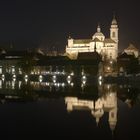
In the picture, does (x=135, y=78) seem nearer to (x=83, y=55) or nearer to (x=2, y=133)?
(x=83, y=55)

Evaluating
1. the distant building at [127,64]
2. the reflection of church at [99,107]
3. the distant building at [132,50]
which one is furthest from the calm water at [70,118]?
the distant building at [132,50]

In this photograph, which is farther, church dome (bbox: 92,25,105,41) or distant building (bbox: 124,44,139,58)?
distant building (bbox: 124,44,139,58)

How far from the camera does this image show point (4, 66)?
64.0m

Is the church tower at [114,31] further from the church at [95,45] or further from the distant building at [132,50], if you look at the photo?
the distant building at [132,50]

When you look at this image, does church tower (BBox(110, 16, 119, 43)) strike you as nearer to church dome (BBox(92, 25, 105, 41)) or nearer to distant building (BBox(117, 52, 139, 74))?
church dome (BBox(92, 25, 105, 41))

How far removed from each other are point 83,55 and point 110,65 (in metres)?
5.16

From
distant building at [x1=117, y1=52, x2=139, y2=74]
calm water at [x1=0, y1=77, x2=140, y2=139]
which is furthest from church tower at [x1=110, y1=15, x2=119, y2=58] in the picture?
calm water at [x1=0, y1=77, x2=140, y2=139]

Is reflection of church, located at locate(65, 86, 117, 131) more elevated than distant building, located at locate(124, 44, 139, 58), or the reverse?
distant building, located at locate(124, 44, 139, 58)

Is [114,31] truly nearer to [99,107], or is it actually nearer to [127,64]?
[127,64]

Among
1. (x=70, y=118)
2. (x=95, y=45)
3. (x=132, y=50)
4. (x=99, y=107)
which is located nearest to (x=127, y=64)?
(x=95, y=45)

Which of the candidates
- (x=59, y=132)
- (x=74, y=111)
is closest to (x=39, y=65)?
(x=74, y=111)

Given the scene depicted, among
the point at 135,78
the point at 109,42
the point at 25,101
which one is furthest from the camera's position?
the point at 109,42

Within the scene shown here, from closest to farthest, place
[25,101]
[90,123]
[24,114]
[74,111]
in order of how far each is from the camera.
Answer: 1. [90,123]
2. [24,114]
3. [74,111]
4. [25,101]

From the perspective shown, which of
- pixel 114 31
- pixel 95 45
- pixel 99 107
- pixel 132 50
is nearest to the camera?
pixel 99 107
